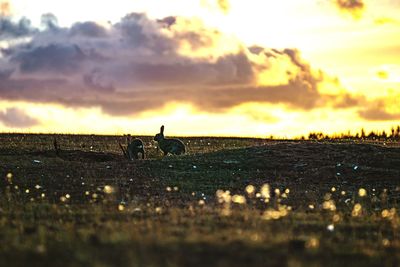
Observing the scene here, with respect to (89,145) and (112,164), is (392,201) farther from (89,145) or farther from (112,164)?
(89,145)

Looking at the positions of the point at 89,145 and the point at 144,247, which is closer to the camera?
the point at 144,247

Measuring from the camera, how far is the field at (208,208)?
12.5 metres

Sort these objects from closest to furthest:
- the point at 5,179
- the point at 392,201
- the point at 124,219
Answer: the point at 124,219 → the point at 392,201 → the point at 5,179

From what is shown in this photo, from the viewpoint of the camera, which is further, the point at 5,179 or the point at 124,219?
the point at 5,179

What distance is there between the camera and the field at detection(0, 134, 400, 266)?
12.5 meters

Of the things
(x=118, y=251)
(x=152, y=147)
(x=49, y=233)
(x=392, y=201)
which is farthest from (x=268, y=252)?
(x=152, y=147)

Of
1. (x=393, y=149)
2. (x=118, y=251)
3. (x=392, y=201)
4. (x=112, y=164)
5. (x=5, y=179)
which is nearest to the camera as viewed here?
(x=118, y=251)

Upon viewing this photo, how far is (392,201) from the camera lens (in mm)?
24328

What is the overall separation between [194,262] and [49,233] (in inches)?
201

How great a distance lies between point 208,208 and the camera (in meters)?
20.1

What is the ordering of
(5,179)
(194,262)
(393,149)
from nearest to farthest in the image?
(194,262), (5,179), (393,149)

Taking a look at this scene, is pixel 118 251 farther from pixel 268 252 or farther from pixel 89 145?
pixel 89 145

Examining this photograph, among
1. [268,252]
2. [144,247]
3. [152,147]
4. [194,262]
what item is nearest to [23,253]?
[144,247]

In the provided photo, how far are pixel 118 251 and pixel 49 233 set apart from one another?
3.62 m
